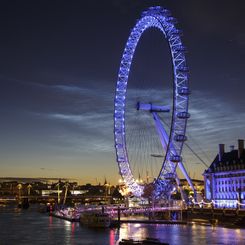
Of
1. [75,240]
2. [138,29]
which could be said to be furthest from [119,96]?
[75,240]

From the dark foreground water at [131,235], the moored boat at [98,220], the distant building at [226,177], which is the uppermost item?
the distant building at [226,177]

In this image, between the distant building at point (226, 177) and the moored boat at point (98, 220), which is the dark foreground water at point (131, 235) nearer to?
the moored boat at point (98, 220)

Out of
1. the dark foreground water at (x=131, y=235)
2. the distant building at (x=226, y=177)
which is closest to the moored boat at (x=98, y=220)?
the dark foreground water at (x=131, y=235)

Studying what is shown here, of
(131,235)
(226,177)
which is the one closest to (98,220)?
(131,235)

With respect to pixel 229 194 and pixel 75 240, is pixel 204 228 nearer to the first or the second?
pixel 75 240

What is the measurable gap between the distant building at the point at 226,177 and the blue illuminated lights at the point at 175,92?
17.2 m

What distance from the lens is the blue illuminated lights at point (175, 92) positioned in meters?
53.4

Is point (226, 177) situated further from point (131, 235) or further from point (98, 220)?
point (131, 235)

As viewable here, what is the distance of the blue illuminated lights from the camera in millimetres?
53406

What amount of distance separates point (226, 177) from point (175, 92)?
3340cm

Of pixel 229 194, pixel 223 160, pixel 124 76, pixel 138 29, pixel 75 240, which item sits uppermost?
pixel 138 29

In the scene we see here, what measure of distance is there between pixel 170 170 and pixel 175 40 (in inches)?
593

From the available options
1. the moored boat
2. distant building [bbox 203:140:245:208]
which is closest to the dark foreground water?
the moored boat

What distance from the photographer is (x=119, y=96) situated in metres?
63.1
